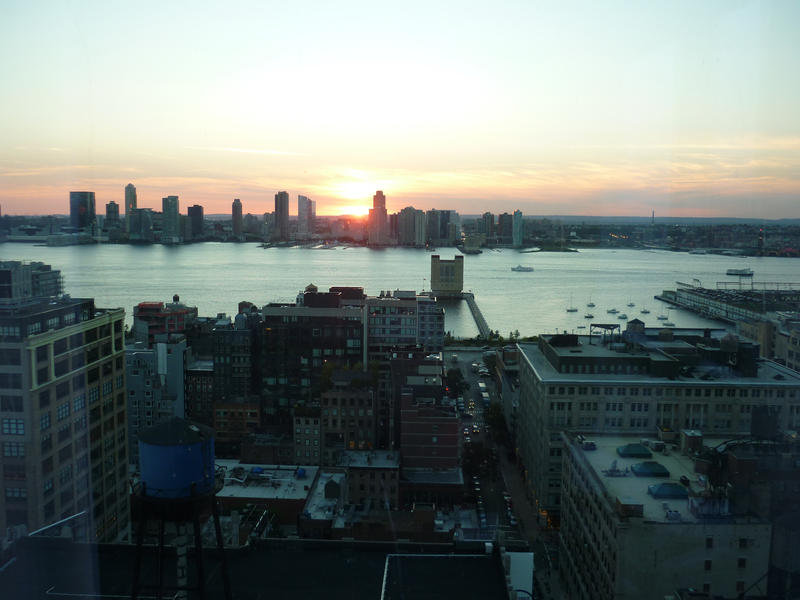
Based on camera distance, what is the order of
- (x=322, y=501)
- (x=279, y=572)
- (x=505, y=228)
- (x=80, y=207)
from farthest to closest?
(x=505, y=228)
(x=322, y=501)
(x=80, y=207)
(x=279, y=572)

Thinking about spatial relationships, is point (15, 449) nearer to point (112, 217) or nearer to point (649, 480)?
point (649, 480)

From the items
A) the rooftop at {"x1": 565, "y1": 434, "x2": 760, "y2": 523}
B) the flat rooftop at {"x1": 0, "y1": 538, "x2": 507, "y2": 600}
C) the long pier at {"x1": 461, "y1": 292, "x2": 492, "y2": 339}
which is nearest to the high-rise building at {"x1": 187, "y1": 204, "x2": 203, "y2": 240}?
the long pier at {"x1": 461, "y1": 292, "x2": 492, "y2": 339}

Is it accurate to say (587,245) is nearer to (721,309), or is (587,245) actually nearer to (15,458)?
(721,309)

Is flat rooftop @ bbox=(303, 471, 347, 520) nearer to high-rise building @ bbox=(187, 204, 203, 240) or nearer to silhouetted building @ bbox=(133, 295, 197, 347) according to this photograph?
silhouetted building @ bbox=(133, 295, 197, 347)

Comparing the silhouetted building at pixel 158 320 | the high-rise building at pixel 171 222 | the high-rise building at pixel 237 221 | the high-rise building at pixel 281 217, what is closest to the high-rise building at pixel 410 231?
the high-rise building at pixel 281 217

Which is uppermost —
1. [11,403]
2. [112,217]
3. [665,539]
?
[112,217]

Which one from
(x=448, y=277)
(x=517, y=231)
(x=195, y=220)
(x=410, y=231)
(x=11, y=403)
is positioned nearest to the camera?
(x=11, y=403)

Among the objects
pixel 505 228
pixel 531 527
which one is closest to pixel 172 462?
pixel 531 527
